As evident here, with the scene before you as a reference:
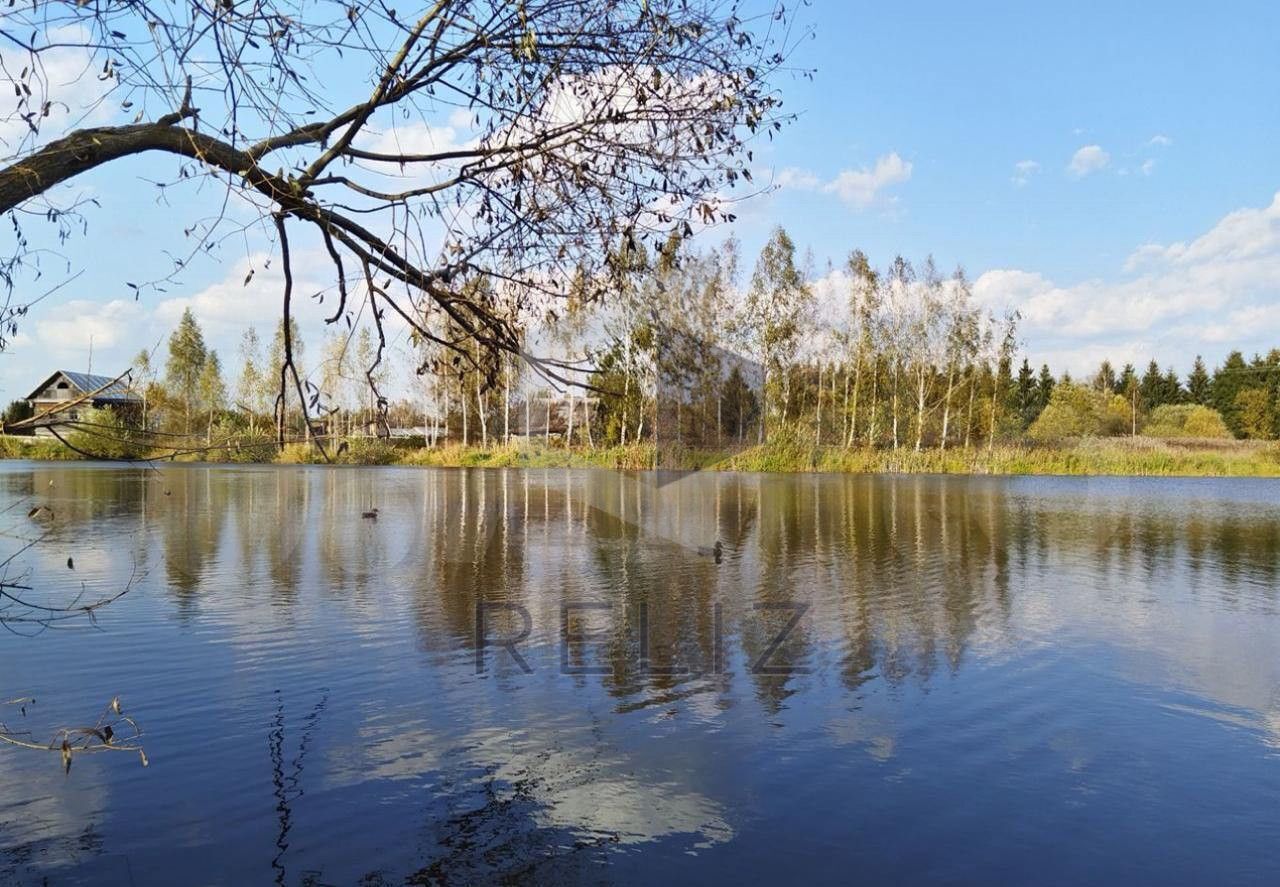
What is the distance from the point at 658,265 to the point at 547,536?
1397cm

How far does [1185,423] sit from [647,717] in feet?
243

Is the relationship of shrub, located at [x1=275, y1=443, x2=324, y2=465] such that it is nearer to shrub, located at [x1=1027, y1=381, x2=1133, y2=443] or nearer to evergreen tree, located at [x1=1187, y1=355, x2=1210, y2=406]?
shrub, located at [x1=1027, y1=381, x2=1133, y2=443]

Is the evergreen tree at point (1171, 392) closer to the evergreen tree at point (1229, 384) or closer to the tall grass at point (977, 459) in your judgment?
the evergreen tree at point (1229, 384)

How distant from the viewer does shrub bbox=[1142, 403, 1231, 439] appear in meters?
65.0

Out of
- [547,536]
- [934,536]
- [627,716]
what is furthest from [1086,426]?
[627,716]

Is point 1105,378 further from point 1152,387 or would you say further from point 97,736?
point 97,736

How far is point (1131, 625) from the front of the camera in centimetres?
1038

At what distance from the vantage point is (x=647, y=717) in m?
6.89

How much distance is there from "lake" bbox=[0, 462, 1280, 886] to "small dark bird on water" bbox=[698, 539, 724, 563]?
0.46 feet

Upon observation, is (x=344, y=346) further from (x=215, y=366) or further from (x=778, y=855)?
(x=215, y=366)

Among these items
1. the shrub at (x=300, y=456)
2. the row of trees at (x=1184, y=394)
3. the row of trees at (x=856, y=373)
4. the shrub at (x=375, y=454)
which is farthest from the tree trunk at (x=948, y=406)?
the shrub at (x=300, y=456)

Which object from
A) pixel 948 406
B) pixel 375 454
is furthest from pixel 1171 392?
pixel 375 454

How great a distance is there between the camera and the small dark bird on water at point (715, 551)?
50.3ft

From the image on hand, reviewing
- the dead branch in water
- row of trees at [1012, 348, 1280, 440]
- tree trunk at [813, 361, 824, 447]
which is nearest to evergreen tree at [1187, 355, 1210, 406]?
row of trees at [1012, 348, 1280, 440]
